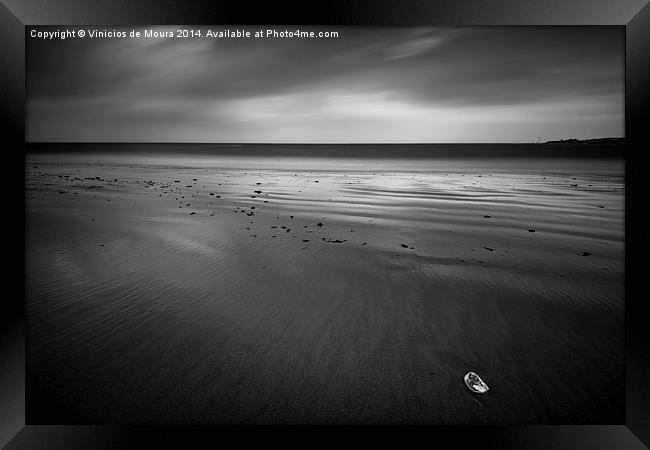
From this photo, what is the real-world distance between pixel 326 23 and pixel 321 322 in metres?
1.69

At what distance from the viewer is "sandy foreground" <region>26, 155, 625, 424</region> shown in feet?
5.60

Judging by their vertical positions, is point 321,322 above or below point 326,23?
below

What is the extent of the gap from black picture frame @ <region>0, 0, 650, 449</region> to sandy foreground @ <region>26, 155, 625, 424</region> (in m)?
0.07

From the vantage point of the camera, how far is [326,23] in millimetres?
1767

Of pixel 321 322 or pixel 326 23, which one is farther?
pixel 321 322

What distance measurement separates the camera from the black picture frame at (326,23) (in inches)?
63.7

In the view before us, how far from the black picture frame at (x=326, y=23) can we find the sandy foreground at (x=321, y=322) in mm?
66

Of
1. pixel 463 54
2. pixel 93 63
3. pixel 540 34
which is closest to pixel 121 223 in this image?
pixel 93 63

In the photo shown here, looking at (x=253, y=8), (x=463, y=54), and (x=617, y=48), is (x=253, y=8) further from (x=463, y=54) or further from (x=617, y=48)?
(x=463, y=54)

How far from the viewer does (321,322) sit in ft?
7.15

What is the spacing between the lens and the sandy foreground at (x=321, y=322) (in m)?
1.71

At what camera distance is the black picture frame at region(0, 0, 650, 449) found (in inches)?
63.7

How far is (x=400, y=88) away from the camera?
446 centimetres

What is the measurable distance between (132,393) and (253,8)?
203 centimetres
